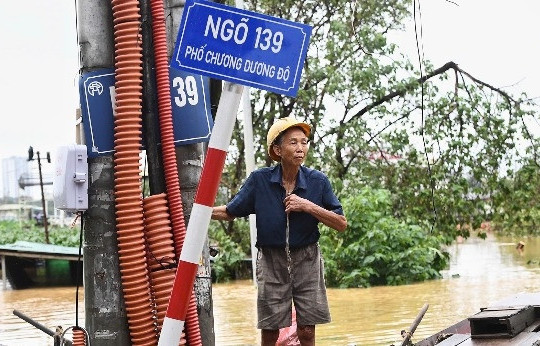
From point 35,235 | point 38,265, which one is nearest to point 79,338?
point 38,265

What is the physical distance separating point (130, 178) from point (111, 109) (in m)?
0.39

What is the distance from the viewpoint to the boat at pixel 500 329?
528 cm

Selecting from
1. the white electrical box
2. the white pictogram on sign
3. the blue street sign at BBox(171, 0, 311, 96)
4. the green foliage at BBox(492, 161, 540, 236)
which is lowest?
the white electrical box

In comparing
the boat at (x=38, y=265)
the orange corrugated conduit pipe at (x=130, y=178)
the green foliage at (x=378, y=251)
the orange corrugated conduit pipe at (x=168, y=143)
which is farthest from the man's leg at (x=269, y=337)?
the boat at (x=38, y=265)

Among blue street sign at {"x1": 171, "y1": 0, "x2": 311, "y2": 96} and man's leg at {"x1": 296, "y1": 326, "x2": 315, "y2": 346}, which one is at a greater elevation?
blue street sign at {"x1": 171, "y1": 0, "x2": 311, "y2": 96}

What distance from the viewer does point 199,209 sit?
12.7 ft

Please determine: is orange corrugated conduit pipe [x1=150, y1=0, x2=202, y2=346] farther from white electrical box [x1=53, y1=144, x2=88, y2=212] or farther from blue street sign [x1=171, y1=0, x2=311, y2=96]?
blue street sign [x1=171, y1=0, x2=311, y2=96]

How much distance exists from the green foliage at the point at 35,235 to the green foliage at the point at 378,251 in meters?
12.9

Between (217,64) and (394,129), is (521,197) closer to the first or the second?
(394,129)

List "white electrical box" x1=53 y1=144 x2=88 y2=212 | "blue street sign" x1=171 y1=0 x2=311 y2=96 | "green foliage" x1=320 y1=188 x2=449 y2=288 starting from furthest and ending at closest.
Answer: "green foliage" x1=320 y1=188 x2=449 y2=288 < "white electrical box" x1=53 y1=144 x2=88 y2=212 < "blue street sign" x1=171 y1=0 x2=311 y2=96

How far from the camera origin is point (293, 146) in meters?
5.74

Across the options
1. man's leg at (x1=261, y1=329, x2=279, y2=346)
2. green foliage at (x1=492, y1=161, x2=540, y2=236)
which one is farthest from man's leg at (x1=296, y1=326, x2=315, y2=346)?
green foliage at (x1=492, y1=161, x2=540, y2=236)

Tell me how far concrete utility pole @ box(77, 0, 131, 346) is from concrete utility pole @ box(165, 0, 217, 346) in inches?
13.6

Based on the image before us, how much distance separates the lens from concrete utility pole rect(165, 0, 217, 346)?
5289 mm
